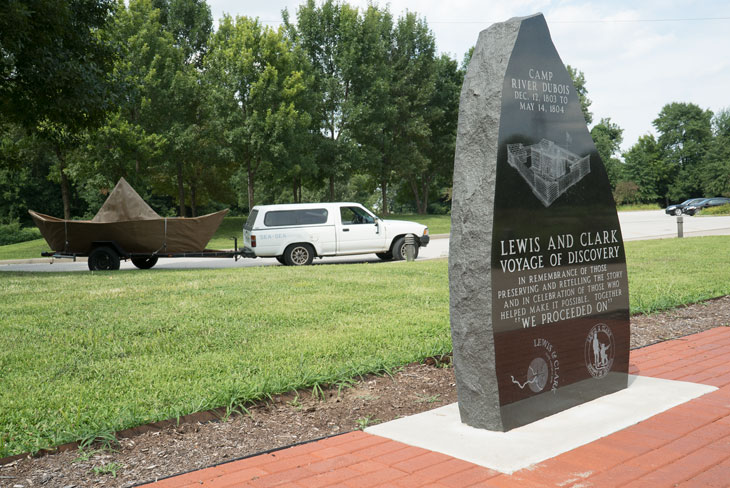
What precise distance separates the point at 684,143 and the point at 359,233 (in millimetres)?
82799

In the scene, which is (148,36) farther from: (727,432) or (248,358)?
(727,432)

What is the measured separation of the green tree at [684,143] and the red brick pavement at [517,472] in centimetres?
8746

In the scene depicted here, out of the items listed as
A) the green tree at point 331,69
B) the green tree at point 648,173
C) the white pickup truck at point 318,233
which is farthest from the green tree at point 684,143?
the white pickup truck at point 318,233

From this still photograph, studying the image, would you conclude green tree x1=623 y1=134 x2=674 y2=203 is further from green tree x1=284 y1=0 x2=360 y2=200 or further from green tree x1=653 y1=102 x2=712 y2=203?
green tree x1=284 y1=0 x2=360 y2=200

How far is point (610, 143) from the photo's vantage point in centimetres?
9031

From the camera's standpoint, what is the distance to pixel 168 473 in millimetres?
3227

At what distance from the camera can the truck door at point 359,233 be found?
17250 millimetres

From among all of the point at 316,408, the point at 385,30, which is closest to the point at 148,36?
the point at 385,30

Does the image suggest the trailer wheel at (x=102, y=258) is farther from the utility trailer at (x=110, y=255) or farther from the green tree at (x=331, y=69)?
the green tree at (x=331, y=69)

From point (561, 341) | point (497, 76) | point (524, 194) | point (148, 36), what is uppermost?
point (148, 36)

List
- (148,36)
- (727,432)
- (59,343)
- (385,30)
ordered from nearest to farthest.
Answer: (727,432), (59,343), (148,36), (385,30)

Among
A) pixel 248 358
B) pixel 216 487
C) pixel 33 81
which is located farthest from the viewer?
pixel 33 81

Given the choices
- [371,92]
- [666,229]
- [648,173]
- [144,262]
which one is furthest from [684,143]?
[144,262]

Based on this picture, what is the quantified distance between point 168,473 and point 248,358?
2142 mm
